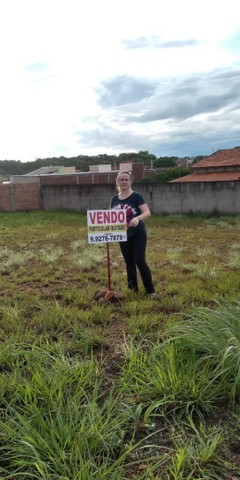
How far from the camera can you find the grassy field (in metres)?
2.03

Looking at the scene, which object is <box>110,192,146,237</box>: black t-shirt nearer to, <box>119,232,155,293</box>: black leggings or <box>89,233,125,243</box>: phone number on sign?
<box>119,232,155,293</box>: black leggings

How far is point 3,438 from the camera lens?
2215 millimetres

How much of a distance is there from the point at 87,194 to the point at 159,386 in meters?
17.4

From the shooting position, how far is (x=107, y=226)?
476 cm

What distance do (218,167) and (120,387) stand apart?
36.1 metres

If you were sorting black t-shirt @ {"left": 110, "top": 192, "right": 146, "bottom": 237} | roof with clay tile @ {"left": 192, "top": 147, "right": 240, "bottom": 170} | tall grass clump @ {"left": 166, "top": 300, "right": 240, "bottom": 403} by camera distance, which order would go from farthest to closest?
roof with clay tile @ {"left": 192, "top": 147, "right": 240, "bottom": 170} < black t-shirt @ {"left": 110, "top": 192, "right": 146, "bottom": 237} < tall grass clump @ {"left": 166, "top": 300, "right": 240, "bottom": 403}

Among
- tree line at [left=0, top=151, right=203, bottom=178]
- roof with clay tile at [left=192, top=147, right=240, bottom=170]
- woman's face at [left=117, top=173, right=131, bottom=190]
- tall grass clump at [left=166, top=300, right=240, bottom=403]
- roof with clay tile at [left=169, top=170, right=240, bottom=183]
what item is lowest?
tall grass clump at [left=166, top=300, right=240, bottom=403]

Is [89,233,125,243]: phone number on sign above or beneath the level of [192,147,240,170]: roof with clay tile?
beneath

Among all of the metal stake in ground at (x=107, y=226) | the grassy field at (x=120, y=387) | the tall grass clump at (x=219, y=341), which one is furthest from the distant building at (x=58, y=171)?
the tall grass clump at (x=219, y=341)

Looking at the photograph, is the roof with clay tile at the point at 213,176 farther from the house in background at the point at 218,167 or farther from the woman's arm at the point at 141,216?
the woman's arm at the point at 141,216

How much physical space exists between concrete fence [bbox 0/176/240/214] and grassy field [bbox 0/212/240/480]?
1235 cm

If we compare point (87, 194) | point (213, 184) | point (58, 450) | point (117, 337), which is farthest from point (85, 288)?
point (87, 194)

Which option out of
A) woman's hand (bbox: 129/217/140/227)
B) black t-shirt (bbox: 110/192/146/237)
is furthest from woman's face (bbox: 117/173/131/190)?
A: woman's hand (bbox: 129/217/140/227)

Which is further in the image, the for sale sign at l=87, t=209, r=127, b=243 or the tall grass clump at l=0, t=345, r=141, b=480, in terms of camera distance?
the for sale sign at l=87, t=209, r=127, b=243
